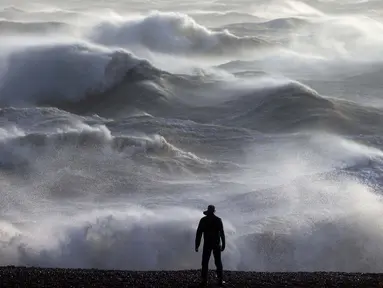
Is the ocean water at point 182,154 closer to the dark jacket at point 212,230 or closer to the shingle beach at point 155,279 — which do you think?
the shingle beach at point 155,279

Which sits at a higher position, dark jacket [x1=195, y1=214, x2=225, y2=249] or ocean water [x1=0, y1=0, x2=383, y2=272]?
ocean water [x1=0, y1=0, x2=383, y2=272]

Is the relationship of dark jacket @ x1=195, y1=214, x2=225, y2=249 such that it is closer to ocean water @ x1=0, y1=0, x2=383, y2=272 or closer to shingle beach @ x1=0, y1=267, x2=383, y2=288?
shingle beach @ x1=0, y1=267, x2=383, y2=288

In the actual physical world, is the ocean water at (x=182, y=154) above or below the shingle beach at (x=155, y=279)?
above

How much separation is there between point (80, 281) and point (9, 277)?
129 cm

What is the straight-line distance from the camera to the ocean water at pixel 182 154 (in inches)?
658

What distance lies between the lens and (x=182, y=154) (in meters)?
23.9

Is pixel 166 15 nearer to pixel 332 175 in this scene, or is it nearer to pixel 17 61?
pixel 17 61

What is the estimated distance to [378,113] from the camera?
99.9ft

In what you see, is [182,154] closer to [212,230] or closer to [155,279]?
[155,279]

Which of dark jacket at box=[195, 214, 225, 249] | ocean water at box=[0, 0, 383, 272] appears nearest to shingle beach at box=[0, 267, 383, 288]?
dark jacket at box=[195, 214, 225, 249]

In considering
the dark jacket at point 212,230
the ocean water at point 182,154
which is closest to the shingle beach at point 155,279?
the dark jacket at point 212,230

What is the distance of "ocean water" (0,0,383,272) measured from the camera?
1670 centimetres

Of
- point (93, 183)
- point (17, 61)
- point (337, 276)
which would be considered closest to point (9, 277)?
point (337, 276)

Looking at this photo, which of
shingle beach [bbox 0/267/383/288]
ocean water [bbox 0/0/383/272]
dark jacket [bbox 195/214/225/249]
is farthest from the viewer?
ocean water [bbox 0/0/383/272]
